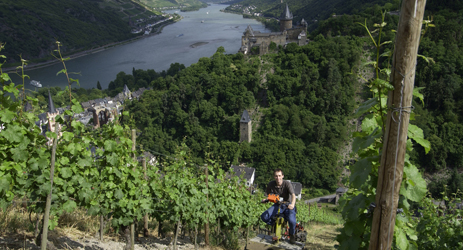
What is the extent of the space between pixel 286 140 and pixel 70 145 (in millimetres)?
23352

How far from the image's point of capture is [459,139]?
25406mm

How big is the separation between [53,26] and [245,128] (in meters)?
56.7

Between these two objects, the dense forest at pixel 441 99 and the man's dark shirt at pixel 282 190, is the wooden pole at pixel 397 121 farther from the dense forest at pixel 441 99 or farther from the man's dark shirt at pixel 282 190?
the dense forest at pixel 441 99

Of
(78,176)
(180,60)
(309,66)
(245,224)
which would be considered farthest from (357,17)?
(78,176)

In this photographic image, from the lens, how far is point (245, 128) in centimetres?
2580

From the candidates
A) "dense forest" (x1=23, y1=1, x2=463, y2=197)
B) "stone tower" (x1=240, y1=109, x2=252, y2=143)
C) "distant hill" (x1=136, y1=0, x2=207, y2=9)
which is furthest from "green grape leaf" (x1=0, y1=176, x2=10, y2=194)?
"distant hill" (x1=136, y1=0, x2=207, y2=9)

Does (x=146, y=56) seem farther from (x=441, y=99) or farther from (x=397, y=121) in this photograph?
(x=397, y=121)

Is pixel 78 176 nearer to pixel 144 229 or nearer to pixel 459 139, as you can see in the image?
pixel 144 229

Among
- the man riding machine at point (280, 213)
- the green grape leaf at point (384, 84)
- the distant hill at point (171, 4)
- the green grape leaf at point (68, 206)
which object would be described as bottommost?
the man riding machine at point (280, 213)

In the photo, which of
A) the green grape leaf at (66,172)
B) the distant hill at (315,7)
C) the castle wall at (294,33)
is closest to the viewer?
the green grape leaf at (66,172)

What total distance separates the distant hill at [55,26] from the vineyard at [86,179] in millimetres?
54874

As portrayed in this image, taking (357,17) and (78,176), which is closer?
(78,176)

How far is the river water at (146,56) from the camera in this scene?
4734cm

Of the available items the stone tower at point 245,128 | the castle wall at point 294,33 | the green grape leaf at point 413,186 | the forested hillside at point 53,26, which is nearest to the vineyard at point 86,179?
the green grape leaf at point 413,186
